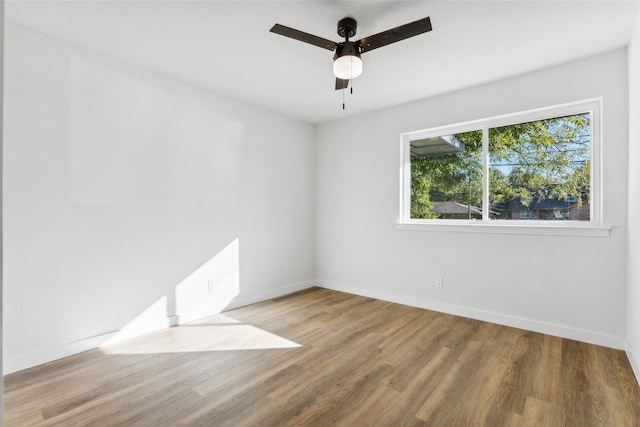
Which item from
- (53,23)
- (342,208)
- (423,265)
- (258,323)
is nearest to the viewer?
(53,23)

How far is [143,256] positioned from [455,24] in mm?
3230

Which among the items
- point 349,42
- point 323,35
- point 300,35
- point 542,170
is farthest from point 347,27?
point 542,170

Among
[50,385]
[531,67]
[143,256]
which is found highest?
[531,67]

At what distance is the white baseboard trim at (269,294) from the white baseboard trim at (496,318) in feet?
1.55

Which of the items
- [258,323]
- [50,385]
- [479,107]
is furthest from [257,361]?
[479,107]

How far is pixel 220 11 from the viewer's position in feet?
7.52

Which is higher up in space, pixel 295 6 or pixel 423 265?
pixel 295 6

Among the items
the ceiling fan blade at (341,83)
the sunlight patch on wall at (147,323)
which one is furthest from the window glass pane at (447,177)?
the sunlight patch on wall at (147,323)

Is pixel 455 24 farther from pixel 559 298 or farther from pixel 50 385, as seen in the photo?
pixel 50 385

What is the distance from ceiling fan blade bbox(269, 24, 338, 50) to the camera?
6.88ft

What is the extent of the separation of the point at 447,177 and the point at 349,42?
2122mm

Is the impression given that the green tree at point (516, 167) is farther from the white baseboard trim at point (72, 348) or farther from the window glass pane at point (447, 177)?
the white baseboard trim at point (72, 348)

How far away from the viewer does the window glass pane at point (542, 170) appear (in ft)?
9.91

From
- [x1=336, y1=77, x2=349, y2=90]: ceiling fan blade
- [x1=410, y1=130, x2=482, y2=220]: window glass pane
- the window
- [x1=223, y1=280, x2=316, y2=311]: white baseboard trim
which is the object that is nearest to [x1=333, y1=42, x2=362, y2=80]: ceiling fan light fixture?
[x1=336, y1=77, x2=349, y2=90]: ceiling fan blade
